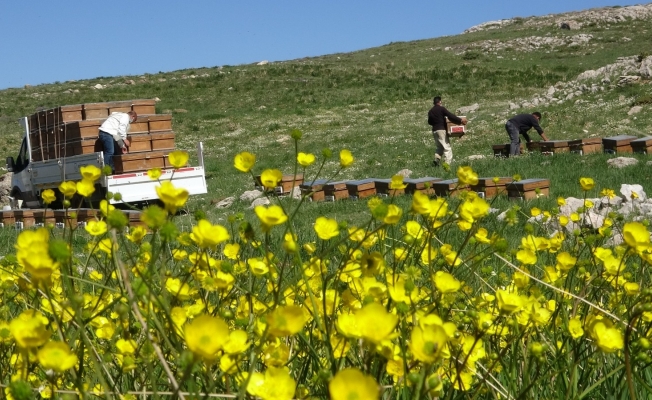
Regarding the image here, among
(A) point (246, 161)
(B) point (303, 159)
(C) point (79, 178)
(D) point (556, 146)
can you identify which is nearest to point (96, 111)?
(C) point (79, 178)

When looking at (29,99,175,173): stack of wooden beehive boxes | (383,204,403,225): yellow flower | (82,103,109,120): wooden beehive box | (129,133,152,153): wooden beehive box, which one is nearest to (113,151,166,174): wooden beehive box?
(29,99,175,173): stack of wooden beehive boxes

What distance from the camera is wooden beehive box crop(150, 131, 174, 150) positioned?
1550 centimetres

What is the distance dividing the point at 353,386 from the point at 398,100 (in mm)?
32883

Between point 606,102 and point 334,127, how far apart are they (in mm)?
9501

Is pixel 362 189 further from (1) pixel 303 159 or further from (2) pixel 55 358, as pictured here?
(2) pixel 55 358

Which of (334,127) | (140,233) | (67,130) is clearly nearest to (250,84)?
(334,127)

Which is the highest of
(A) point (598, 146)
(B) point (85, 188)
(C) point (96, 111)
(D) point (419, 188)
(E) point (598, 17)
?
(E) point (598, 17)

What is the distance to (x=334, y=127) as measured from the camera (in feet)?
89.9

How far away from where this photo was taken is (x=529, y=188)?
9461 millimetres

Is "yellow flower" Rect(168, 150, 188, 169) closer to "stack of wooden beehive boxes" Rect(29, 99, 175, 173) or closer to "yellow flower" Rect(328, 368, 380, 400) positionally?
"yellow flower" Rect(328, 368, 380, 400)

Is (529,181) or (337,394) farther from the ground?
(337,394)

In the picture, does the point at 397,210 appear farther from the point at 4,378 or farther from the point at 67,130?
the point at 67,130

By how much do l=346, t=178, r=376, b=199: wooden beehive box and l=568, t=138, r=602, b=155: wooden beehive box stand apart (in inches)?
177

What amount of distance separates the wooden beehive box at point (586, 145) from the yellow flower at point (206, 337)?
1374 cm
